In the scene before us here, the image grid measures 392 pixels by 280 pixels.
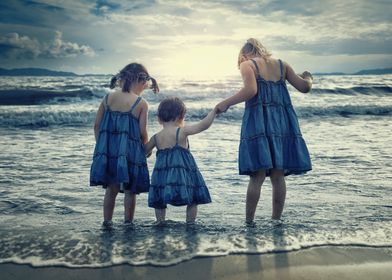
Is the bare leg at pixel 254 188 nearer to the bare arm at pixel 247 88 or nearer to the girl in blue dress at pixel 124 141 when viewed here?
the bare arm at pixel 247 88

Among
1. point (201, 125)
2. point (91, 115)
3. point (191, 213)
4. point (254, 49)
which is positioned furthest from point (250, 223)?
point (91, 115)

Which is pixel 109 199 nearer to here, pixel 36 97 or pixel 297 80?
pixel 297 80

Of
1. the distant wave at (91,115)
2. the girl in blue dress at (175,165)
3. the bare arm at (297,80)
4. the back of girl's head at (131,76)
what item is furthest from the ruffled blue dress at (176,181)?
the distant wave at (91,115)

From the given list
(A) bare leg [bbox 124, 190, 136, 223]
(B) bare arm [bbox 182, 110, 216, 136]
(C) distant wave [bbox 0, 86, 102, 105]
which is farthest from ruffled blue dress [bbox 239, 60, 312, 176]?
(C) distant wave [bbox 0, 86, 102, 105]

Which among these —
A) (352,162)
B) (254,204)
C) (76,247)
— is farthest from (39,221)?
(352,162)

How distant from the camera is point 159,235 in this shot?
3.47 m

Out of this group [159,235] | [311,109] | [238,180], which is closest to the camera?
[159,235]

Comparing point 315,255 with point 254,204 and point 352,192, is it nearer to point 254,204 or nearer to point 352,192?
point 254,204

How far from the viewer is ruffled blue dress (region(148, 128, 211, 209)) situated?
3658mm

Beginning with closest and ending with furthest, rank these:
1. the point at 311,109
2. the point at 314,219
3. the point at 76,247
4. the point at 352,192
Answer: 1. the point at 76,247
2. the point at 314,219
3. the point at 352,192
4. the point at 311,109

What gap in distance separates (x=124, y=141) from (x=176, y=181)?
0.59 metres

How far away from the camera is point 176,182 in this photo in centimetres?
369

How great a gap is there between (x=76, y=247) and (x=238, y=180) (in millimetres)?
3146

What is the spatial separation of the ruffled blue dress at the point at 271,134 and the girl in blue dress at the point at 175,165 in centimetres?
39
